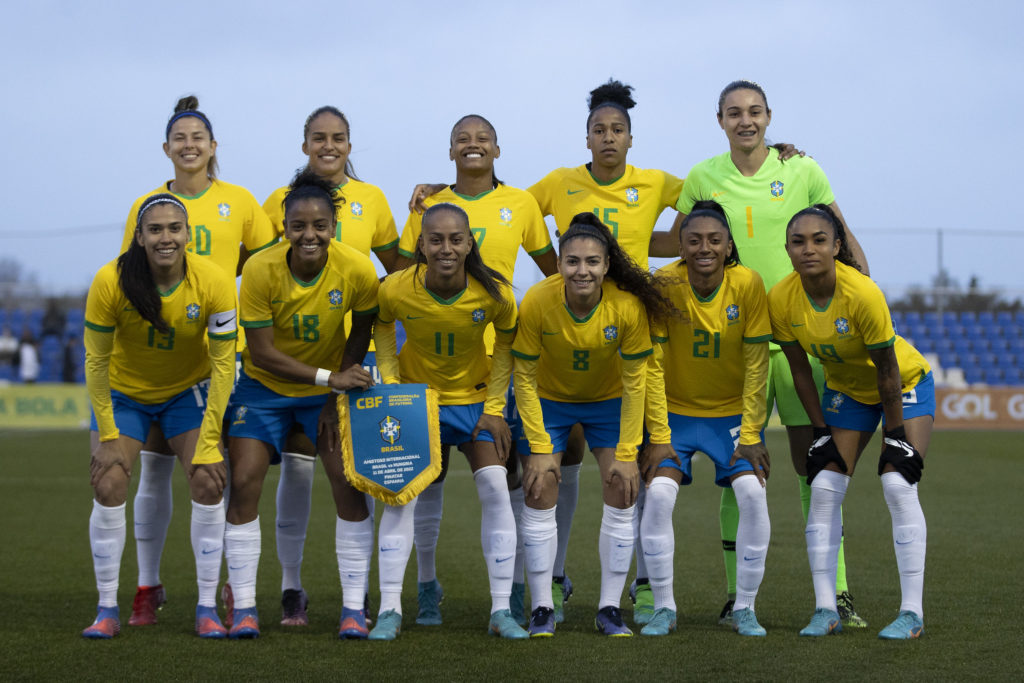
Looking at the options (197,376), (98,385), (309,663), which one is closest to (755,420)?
(309,663)

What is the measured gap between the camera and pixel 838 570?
16.5 feet

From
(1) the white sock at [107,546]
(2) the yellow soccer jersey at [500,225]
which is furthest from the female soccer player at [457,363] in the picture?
(1) the white sock at [107,546]

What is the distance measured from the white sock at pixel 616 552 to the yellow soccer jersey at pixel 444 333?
71cm

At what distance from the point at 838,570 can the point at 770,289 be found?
131 centimetres

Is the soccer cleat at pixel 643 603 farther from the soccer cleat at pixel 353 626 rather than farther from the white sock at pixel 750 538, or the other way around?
the soccer cleat at pixel 353 626

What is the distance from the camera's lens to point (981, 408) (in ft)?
57.6

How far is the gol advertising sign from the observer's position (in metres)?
17.5

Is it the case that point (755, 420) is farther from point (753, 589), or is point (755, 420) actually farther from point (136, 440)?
point (136, 440)

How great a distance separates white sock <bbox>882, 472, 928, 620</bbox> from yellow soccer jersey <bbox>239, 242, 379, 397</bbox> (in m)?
2.27

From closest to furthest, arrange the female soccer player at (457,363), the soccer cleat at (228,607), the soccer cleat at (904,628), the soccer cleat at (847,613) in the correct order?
the soccer cleat at (904,628) < the female soccer player at (457,363) < the soccer cleat at (847,613) < the soccer cleat at (228,607)

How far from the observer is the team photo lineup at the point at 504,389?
4.54m

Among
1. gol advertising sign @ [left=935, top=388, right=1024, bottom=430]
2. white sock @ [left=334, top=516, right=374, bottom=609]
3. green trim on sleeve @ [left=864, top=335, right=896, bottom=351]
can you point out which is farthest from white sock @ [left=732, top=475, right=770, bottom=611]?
gol advertising sign @ [left=935, top=388, right=1024, bottom=430]

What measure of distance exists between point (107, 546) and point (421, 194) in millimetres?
2078

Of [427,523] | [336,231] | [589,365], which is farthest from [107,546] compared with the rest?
[589,365]
